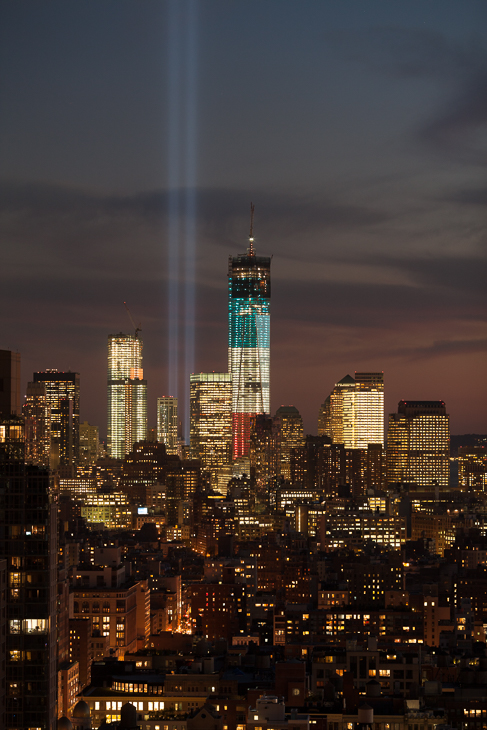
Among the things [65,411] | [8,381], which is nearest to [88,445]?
[65,411]

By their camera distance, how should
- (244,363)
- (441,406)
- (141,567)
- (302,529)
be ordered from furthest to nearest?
(244,363)
(441,406)
(302,529)
(141,567)

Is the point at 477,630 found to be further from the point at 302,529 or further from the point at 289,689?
the point at 302,529

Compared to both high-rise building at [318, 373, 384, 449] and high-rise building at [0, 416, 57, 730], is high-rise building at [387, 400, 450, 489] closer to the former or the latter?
high-rise building at [318, 373, 384, 449]

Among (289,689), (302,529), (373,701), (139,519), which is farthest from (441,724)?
(139,519)

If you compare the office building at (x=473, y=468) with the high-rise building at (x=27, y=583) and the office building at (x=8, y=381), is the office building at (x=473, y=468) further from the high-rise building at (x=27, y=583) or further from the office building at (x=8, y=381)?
the high-rise building at (x=27, y=583)

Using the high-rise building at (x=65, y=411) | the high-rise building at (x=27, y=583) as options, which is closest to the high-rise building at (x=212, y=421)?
the high-rise building at (x=65, y=411)

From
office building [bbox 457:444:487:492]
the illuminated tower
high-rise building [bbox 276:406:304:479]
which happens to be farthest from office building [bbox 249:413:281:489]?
the illuminated tower

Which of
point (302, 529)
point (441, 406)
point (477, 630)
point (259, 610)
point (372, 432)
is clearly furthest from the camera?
point (372, 432)
